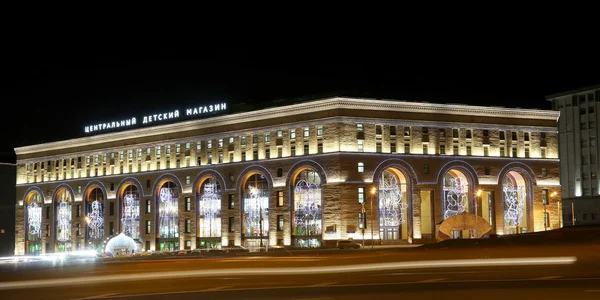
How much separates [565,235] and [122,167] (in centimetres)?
7716

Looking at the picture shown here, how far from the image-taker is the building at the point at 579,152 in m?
125

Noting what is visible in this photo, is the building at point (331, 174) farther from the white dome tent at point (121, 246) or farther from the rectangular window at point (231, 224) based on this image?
the white dome tent at point (121, 246)

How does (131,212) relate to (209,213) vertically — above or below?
above

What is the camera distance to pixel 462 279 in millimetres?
34281

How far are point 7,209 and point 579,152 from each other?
324 ft

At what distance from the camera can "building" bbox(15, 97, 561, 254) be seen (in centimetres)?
9988

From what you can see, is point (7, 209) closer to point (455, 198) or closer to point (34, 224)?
point (34, 224)

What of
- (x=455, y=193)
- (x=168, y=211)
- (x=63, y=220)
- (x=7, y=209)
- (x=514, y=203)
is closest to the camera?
(x=455, y=193)

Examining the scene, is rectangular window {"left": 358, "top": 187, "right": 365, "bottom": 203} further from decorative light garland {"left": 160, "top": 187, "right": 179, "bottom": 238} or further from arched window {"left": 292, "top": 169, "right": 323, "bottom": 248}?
decorative light garland {"left": 160, "top": 187, "right": 179, "bottom": 238}

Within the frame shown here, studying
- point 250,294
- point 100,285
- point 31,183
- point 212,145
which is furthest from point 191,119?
point 250,294

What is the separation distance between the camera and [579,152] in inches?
5039

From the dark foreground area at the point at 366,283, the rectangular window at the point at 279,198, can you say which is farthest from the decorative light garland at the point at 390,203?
the dark foreground area at the point at 366,283

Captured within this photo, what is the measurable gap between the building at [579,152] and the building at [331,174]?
1589 cm

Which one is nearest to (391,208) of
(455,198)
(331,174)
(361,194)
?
(361,194)
